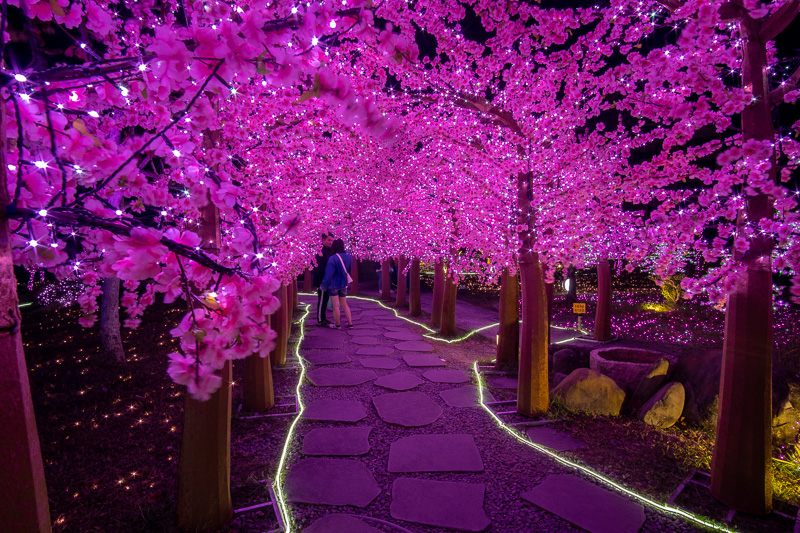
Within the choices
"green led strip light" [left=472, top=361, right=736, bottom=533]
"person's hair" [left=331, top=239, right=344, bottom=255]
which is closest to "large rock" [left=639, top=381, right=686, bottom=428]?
"green led strip light" [left=472, top=361, right=736, bottom=533]

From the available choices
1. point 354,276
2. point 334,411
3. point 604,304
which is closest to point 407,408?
point 334,411

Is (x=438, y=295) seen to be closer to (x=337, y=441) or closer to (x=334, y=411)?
(x=334, y=411)

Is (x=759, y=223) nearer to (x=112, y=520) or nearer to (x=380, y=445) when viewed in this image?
(x=380, y=445)

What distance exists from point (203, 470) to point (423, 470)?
6.46ft

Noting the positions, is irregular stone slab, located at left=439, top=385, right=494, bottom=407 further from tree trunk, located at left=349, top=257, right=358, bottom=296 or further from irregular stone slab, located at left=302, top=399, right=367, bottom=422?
tree trunk, located at left=349, top=257, right=358, bottom=296

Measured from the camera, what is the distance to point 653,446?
4.08 m

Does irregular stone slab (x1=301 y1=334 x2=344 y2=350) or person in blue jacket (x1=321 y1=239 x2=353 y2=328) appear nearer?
irregular stone slab (x1=301 y1=334 x2=344 y2=350)

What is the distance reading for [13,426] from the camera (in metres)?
1.40

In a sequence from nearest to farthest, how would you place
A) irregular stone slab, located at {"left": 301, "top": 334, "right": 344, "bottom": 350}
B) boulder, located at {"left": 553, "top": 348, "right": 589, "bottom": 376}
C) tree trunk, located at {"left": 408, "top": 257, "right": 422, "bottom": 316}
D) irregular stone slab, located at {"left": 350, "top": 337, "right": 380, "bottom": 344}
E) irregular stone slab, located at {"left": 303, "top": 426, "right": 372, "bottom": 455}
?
irregular stone slab, located at {"left": 303, "top": 426, "right": 372, "bottom": 455}
boulder, located at {"left": 553, "top": 348, "right": 589, "bottom": 376}
irregular stone slab, located at {"left": 301, "top": 334, "right": 344, "bottom": 350}
irregular stone slab, located at {"left": 350, "top": 337, "right": 380, "bottom": 344}
tree trunk, located at {"left": 408, "top": 257, "right": 422, "bottom": 316}

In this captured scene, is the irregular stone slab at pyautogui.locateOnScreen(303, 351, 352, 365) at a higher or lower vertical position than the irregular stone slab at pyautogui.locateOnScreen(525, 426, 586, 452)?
lower

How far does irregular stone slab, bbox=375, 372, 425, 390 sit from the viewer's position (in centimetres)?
583

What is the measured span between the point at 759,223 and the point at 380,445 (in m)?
4.03

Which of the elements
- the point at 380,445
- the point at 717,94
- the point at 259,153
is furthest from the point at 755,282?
the point at 259,153

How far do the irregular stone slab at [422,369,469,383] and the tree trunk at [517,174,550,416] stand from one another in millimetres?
1374
